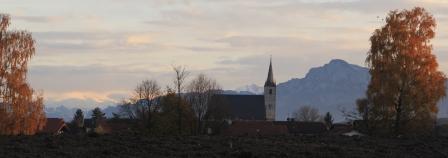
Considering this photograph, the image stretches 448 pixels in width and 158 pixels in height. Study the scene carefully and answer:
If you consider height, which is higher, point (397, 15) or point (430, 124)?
point (397, 15)

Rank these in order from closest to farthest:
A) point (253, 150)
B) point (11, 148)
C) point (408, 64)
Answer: point (11, 148)
point (253, 150)
point (408, 64)

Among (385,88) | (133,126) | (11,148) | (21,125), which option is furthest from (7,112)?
(133,126)

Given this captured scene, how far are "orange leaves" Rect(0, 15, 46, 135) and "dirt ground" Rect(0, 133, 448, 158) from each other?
24.8m

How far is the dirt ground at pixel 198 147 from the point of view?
77.8 ft

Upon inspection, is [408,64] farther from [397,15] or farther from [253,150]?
[253,150]

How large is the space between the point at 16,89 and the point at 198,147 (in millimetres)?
28581

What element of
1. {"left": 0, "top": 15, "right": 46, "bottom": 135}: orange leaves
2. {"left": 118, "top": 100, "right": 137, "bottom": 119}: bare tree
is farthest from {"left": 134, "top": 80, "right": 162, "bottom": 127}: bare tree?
{"left": 0, "top": 15, "right": 46, "bottom": 135}: orange leaves

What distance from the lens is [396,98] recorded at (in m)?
52.1

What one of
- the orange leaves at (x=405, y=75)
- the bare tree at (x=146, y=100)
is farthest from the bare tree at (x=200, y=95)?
the orange leaves at (x=405, y=75)

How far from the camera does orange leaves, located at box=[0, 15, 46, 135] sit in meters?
52.2

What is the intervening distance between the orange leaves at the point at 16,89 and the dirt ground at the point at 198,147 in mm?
24828

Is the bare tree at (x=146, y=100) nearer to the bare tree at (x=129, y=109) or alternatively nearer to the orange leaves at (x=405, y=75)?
the bare tree at (x=129, y=109)

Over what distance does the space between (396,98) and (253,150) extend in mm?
28151

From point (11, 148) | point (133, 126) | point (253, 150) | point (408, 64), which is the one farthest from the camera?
point (133, 126)
